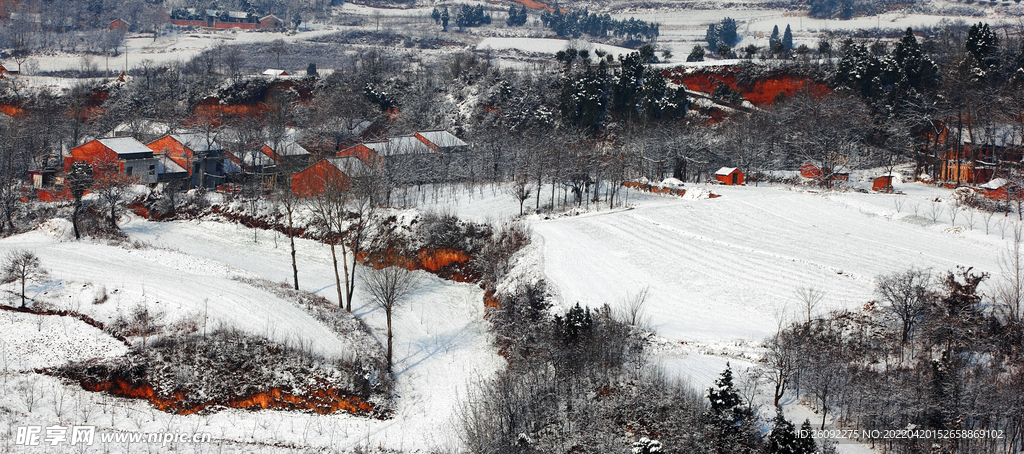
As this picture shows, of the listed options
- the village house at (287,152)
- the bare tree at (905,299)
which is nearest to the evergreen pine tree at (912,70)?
the bare tree at (905,299)

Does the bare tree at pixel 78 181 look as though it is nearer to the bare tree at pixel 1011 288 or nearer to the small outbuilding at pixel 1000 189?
the bare tree at pixel 1011 288

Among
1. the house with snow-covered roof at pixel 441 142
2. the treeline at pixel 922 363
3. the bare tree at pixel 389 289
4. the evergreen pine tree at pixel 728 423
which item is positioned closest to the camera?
the treeline at pixel 922 363

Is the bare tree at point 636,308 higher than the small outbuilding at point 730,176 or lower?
lower

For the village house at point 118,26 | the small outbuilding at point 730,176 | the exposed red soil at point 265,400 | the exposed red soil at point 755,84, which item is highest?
the village house at point 118,26

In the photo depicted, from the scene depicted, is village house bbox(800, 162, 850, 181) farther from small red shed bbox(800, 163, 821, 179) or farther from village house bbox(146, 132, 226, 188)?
village house bbox(146, 132, 226, 188)

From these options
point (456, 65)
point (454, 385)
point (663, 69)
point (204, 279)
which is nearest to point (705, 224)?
point (454, 385)
